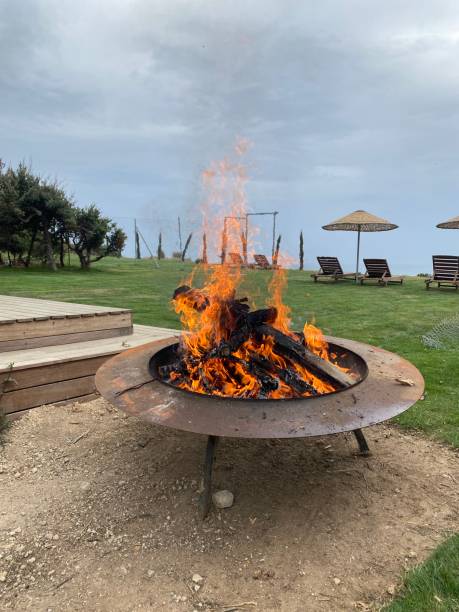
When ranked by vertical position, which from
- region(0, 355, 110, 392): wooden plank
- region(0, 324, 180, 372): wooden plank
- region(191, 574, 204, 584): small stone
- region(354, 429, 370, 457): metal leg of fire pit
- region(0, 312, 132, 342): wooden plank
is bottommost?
region(191, 574, 204, 584): small stone

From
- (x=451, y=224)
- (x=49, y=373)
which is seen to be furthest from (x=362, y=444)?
(x=451, y=224)

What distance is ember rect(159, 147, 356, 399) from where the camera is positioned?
2.66 m

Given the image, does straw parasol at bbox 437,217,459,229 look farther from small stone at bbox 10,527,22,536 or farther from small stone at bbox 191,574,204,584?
small stone at bbox 10,527,22,536

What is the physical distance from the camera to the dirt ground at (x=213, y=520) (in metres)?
1.94

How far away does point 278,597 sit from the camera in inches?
74.6

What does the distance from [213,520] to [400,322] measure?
667 centimetres

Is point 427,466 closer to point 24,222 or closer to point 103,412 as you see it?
point 103,412

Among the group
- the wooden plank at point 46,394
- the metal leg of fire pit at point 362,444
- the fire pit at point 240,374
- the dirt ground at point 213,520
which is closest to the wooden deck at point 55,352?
the wooden plank at point 46,394

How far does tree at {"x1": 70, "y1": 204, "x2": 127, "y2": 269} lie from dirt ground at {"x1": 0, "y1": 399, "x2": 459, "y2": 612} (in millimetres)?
18638

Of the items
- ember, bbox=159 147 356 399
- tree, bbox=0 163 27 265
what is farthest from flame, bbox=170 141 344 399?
tree, bbox=0 163 27 265

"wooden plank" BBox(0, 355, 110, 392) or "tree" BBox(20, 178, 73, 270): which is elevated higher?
"tree" BBox(20, 178, 73, 270)

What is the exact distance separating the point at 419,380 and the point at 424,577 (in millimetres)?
1154

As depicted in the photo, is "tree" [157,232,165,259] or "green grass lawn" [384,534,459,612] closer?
"green grass lawn" [384,534,459,612]

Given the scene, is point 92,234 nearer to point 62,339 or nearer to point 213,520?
point 62,339
